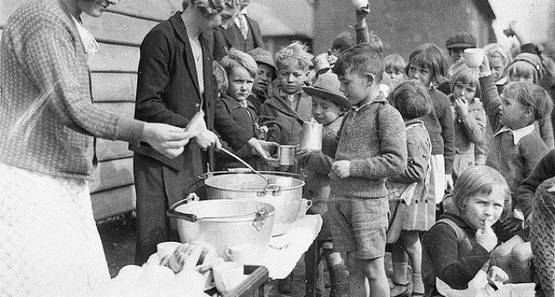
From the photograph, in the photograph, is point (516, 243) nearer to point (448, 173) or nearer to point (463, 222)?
point (463, 222)

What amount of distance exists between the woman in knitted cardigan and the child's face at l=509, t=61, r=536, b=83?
374cm

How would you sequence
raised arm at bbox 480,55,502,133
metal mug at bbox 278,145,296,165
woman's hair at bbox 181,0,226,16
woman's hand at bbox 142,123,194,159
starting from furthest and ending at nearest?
raised arm at bbox 480,55,502,133 → metal mug at bbox 278,145,296,165 → woman's hair at bbox 181,0,226,16 → woman's hand at bbox 142,123,194,159

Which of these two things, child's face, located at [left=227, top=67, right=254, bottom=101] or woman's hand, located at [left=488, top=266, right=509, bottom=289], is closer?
woman's hand, located at [left=488, top=266, right=509, bottom=289]

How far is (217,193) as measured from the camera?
2.43 meters

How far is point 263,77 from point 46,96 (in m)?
3.06

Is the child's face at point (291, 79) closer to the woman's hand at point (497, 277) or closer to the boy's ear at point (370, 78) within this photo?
the boy's ear at point (370, 78)

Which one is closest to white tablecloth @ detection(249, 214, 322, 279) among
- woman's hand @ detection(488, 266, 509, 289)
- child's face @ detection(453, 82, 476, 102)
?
woman's hand @ detection(488, 266, 509, 289)

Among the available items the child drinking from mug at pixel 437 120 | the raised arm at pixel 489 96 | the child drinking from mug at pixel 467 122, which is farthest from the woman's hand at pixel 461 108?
the raised arm at pixel 489 96

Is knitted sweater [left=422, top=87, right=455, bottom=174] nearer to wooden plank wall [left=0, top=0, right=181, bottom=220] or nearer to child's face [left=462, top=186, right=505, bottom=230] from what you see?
child's face [left=462, top=186, right=505, bottom=230]

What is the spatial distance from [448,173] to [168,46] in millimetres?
2533

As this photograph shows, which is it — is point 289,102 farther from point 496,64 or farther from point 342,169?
point 496,64

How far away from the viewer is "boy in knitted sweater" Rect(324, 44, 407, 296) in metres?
3.02

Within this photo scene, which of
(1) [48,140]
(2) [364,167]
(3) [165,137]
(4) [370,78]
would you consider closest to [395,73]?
(4) [370,78]

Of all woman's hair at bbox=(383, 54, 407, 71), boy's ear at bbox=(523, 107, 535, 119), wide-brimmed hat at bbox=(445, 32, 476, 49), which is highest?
wide-brimmed hat at bbox=(445, 32, 476, 49)
